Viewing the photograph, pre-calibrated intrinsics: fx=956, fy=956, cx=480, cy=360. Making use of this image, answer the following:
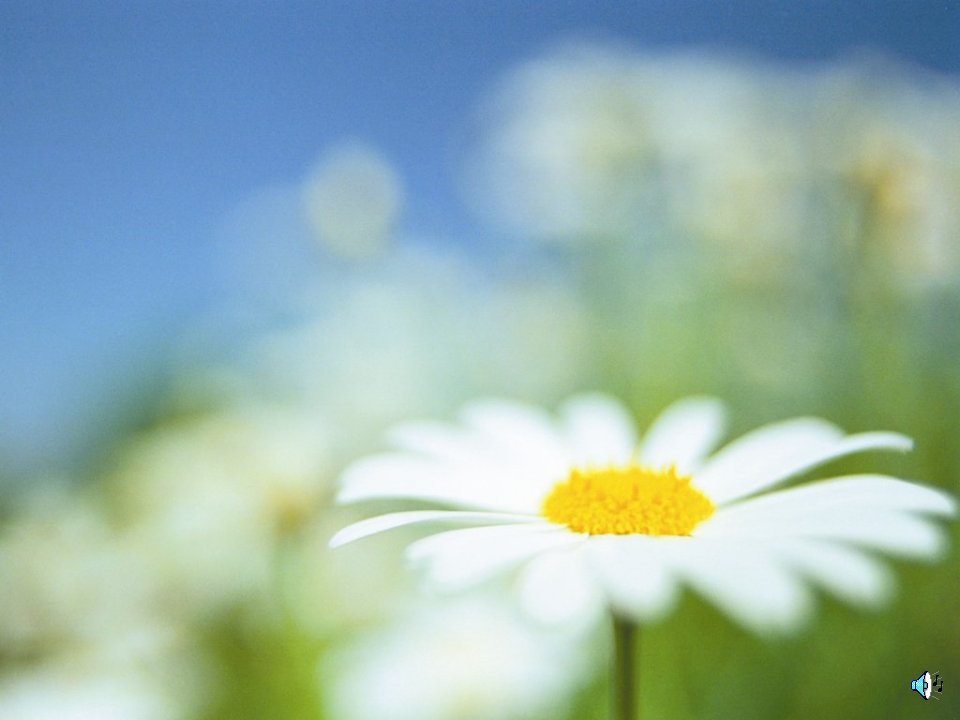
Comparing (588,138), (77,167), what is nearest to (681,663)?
(588,138)

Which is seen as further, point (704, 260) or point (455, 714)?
point (704, 260)

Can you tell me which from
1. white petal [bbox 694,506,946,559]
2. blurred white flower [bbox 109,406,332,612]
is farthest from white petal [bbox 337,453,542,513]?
blurred white flower [bbox 109,406,332,612]

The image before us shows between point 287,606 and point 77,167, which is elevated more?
point 77,167

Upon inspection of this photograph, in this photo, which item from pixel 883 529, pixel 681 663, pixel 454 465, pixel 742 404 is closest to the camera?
pixel 883 529

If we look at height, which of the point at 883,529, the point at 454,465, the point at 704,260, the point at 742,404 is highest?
the point at 704,260

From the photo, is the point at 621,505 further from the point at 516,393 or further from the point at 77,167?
the point at 77,167

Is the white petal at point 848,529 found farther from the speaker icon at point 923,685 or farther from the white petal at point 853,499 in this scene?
the speaker icon at point 923,685
